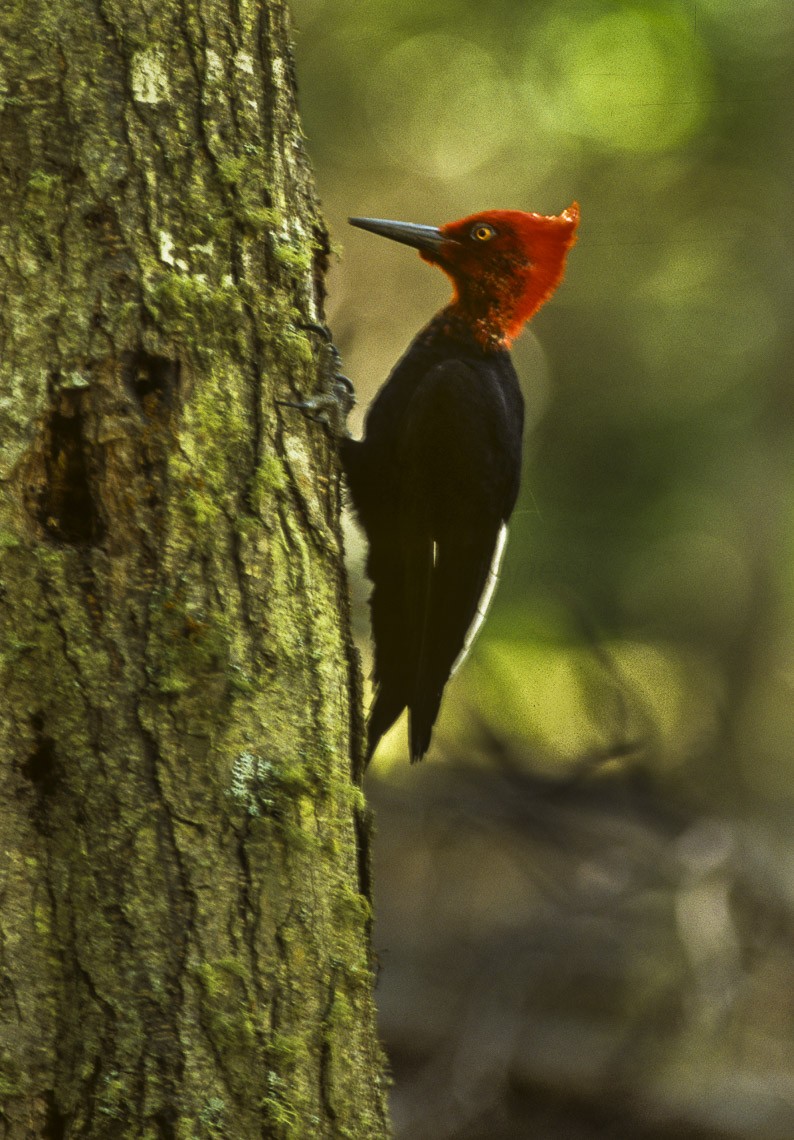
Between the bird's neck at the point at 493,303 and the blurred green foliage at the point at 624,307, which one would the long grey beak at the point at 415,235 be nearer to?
the bird's neck at the point at 493,303

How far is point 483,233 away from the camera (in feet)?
9.32

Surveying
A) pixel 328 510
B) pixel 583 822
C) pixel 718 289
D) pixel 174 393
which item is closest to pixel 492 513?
pixel 328 510

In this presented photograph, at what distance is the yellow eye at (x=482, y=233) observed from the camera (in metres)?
2.84

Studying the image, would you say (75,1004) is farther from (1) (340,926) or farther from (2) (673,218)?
(2) (673,218)

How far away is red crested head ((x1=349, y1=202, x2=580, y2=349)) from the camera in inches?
111

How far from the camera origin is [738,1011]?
4012 mm

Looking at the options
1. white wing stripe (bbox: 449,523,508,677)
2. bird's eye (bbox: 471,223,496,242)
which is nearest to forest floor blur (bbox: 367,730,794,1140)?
white wing stripe (bbox: 449,523,508,677)

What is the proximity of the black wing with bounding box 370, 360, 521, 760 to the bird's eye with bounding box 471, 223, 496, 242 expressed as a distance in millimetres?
339

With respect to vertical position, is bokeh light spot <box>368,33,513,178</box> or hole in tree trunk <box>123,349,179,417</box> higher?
bokeh light spot <box>368,33,513,178</box>

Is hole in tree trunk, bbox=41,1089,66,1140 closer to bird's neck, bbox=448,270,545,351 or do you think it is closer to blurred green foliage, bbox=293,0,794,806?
bird's neck, bbox=448,270,545,351

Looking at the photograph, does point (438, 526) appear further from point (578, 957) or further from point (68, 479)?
point (578, 957)

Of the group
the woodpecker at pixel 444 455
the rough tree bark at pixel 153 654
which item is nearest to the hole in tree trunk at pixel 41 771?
the rough tree bark at pixel 153 654

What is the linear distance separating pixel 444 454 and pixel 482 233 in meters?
0.60

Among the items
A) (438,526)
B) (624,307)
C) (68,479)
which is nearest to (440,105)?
(624,307)
